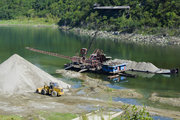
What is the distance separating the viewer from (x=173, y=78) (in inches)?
2008

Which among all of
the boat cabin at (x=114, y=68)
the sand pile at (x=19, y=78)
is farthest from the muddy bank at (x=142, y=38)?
the sand pile at (x=19, y=78)

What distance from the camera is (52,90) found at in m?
37.0

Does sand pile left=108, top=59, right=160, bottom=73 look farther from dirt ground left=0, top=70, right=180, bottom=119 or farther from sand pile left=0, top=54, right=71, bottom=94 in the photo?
sand pile left=0, top=54, right=71, bottom=94

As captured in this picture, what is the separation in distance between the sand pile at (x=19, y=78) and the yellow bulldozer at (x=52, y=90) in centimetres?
184

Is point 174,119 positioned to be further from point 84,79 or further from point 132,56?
point 132,56

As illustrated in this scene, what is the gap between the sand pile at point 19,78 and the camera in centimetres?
3784

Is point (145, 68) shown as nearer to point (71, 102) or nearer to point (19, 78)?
point (71, 102)

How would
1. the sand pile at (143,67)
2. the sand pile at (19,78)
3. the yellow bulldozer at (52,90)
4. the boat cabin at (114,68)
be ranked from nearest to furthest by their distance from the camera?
the yellow bulldozer at (52,90)
the sand pile at (19,78)
the boat cabin at (114,68)
the sand pile at (143,67)

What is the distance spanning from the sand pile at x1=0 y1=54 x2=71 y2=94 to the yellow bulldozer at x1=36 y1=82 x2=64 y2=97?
6.05 ft

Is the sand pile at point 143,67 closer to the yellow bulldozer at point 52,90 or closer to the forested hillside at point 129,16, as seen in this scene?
the yellow bulldozer at point 52,90

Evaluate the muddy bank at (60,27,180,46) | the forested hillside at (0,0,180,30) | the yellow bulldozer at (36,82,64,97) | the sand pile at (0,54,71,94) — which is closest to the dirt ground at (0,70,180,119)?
the yellow bulldozer at (36,82,64,97)

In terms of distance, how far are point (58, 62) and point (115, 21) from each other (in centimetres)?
7241

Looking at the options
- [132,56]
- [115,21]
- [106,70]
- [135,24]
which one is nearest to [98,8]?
[115,21]

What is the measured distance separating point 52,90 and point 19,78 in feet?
16.6
